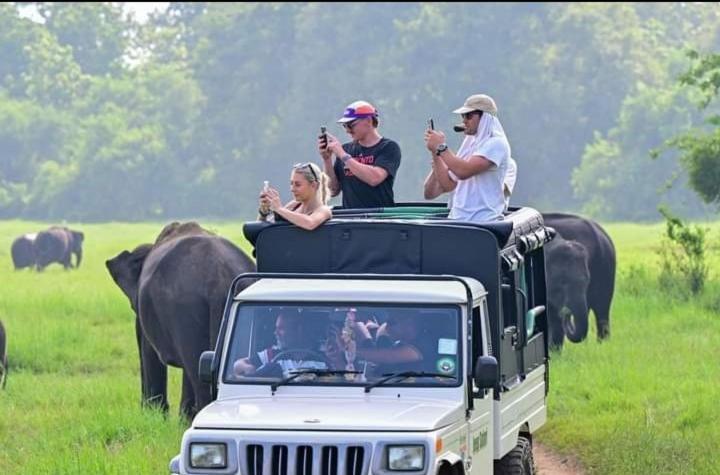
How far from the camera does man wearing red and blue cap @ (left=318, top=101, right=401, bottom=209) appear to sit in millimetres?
10281

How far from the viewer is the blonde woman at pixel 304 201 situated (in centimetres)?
904

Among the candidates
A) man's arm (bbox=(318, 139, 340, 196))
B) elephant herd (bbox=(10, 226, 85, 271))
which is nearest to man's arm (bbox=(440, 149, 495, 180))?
man's arm (bbox=(318, 139, 340, 196))

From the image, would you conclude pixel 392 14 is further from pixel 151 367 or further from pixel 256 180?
pixel 151 367

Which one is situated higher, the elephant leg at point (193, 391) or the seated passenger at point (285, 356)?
the seated passenger at point (285, 356)

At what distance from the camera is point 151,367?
1373cm

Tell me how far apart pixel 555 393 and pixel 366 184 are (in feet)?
13.0

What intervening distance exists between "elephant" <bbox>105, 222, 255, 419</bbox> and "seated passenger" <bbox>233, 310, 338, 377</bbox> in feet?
12.7

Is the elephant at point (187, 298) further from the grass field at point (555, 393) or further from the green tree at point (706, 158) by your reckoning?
the green tree at point (706, 158)

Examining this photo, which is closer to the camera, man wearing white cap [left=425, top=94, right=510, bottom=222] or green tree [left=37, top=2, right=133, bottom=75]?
man wearing white cap [left=425, top=94, right=510, bottom=222]

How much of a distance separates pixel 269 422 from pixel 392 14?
74701mm

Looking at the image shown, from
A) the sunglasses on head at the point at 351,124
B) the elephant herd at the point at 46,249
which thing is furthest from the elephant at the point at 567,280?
the elephant herd at the point at 46,249

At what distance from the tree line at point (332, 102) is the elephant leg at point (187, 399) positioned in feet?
175

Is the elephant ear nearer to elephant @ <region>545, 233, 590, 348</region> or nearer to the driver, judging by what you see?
elephant @ <region>545, 233, 590, 348</region>

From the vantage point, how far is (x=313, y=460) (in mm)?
7289
